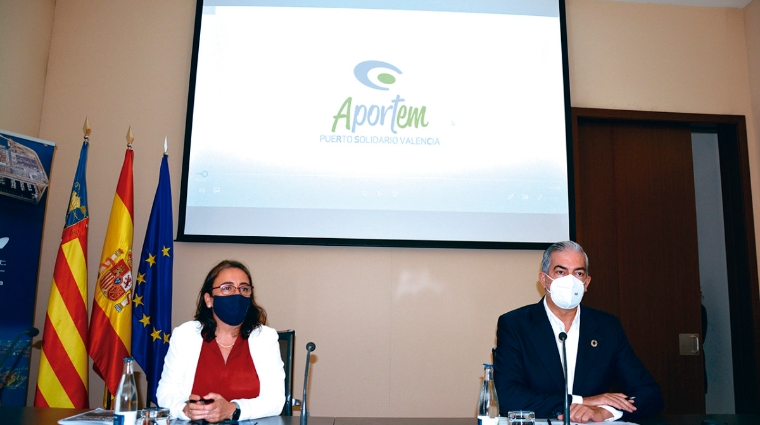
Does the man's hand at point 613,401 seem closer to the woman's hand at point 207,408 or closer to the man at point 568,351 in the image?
the man at point 568,351

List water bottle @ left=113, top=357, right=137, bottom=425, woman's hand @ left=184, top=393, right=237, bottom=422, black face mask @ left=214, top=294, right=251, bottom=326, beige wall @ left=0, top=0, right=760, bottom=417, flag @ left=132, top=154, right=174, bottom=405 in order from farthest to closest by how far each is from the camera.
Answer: beige wall @ left=0, top=0, right=760, bottom=417, flag @ left=132, top=154, right=174, bottom=405, black face mask @ left=214, top=294, right=251, bottom=326, woman's hand @ left=184, top=393, right=237, bottom=422, water bottle @ left=113, top=357, right=137, bottom=425

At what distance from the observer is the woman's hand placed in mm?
1924

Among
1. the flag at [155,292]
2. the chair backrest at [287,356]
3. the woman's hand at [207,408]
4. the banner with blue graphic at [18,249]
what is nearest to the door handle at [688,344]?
the chair backrest at [287,356]

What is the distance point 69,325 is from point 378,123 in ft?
6.49

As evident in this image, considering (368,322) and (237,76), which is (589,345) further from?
(237,76)

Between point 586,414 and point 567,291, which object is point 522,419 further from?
point 567,291

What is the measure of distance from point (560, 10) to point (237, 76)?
2036 mm

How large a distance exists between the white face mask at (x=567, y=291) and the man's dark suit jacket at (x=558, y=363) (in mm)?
106

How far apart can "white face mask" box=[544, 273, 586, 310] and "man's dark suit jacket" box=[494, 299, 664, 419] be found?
106 mm

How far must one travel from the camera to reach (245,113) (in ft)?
11.4

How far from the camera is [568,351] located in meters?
2.41

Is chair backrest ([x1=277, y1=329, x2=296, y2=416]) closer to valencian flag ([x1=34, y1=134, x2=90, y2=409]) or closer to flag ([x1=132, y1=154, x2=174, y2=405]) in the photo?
flag ([x1=132, y1=154, x2=174, y2=405])

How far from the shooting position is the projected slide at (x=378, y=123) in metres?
3.41

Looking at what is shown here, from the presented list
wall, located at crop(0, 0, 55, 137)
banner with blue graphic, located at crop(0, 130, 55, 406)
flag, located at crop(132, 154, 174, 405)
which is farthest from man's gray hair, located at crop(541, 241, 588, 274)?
wall, located at crop(0, 0, 55, 137)
